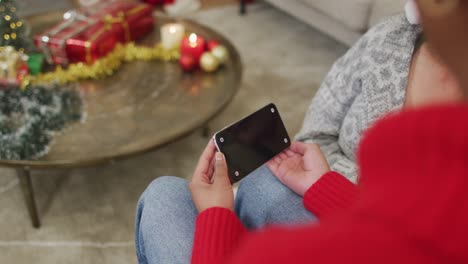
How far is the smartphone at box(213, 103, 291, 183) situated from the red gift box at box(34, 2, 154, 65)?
0.82 meters

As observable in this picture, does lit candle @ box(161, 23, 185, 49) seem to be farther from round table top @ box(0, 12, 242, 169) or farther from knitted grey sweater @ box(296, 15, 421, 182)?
knitted grey sweater @ box(296, 15, 421, 182)

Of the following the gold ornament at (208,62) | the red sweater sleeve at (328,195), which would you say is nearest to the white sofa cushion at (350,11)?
the gold ornament at (208,62)

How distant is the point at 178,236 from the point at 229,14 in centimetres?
193

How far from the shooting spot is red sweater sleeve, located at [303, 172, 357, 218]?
2.79 ft

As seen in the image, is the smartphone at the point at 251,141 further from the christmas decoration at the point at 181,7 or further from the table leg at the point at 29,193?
the christmas decoration at the point at 181,7

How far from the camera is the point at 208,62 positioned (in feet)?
5.15

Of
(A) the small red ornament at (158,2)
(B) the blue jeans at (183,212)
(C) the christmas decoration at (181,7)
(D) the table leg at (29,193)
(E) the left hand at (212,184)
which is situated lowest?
(D) the table leg at (29,193)

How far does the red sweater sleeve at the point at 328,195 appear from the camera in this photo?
0.85 metres

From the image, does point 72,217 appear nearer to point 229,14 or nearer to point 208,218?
point 208,218

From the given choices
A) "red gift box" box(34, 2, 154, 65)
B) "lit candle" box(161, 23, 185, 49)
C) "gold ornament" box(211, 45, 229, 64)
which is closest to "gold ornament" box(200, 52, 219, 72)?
"gold ornament" box(211, 45, 229, 64)

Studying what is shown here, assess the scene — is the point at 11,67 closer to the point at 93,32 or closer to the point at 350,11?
the point at 93,32

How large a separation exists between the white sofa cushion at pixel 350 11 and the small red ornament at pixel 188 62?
2.37ft

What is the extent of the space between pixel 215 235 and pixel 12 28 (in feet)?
3.72

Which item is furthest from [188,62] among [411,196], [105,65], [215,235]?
[411,196]
